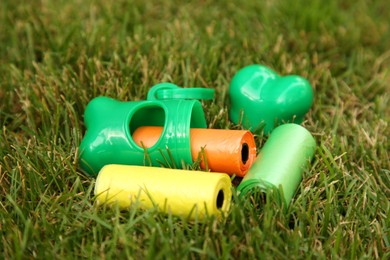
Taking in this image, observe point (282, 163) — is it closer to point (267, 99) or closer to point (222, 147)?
point (222, 147)

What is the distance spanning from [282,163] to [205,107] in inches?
22.3

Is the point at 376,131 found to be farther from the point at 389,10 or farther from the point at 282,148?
the point at 389,10

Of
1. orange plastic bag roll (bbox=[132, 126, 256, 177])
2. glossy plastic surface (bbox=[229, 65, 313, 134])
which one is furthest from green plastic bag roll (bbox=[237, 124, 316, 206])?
glossy plastic surface (bbox=[229, 65, 313, 134])

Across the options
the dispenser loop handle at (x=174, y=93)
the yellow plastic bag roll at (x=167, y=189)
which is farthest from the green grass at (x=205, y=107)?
the dispenser loop handle at (x=174, y=93)

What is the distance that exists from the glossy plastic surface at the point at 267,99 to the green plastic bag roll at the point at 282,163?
0.53ft

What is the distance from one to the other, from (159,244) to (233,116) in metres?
0.90

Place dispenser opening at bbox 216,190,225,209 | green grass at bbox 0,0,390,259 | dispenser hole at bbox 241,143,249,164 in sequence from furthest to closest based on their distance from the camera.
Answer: dispenser hole at bbox 241,143,249,164
dispenser opening at bbox 216,190,225,209
green grass at bbox 0,0,390,259

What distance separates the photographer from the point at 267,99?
244 cm

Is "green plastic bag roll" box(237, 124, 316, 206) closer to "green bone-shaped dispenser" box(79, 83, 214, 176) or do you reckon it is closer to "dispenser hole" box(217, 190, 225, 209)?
"dispenser hole" box(217, 190, 225, 209)

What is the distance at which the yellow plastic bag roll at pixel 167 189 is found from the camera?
187 centimetres

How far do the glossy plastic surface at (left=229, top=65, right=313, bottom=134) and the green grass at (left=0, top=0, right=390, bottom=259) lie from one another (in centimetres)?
9

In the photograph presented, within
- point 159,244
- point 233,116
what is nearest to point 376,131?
point 233,116

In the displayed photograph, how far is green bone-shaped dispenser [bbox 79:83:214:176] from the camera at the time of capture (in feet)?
6.93

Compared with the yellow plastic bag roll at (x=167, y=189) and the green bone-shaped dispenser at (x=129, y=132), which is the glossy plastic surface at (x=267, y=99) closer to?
the green bone-shaped dispenser at (x=129, y=132)
